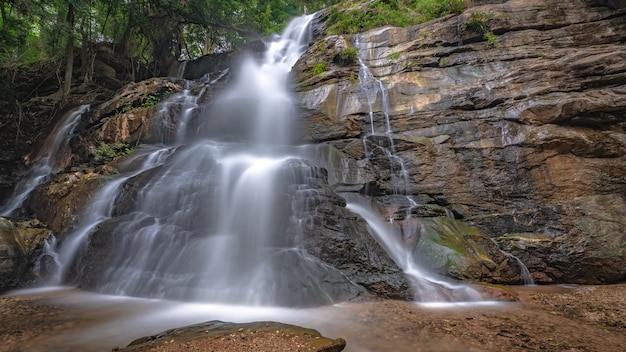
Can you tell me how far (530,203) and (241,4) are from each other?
17.3m

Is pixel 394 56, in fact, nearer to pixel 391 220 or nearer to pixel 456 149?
pixel 456 149

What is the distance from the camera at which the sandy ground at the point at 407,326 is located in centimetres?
336

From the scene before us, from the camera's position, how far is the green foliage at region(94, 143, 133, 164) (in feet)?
33.9

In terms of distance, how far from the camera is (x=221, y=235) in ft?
21.2

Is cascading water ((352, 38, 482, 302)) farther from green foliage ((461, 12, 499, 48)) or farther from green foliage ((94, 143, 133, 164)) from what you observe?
green foliage ((94, 143, 133, 164))

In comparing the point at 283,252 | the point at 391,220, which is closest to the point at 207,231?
the point at 283,252

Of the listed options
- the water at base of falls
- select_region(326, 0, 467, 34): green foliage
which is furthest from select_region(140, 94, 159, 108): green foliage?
select_region(326, 0, 467, 34): green foliage

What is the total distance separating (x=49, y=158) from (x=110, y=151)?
238 centimetres

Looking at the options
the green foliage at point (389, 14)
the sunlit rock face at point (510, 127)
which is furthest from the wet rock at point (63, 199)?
the green foliage at point (389, 14)

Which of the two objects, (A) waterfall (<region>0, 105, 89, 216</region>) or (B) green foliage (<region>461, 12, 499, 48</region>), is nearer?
(A) waterfall (<region>0, 105, 89, 216</region>)

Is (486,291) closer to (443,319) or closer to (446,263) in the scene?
(446,263)

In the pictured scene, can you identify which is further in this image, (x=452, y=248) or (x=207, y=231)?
(x=207, y=231)

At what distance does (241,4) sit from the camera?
1838 centimetres

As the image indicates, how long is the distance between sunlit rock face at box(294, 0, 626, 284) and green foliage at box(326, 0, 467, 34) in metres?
1.53
